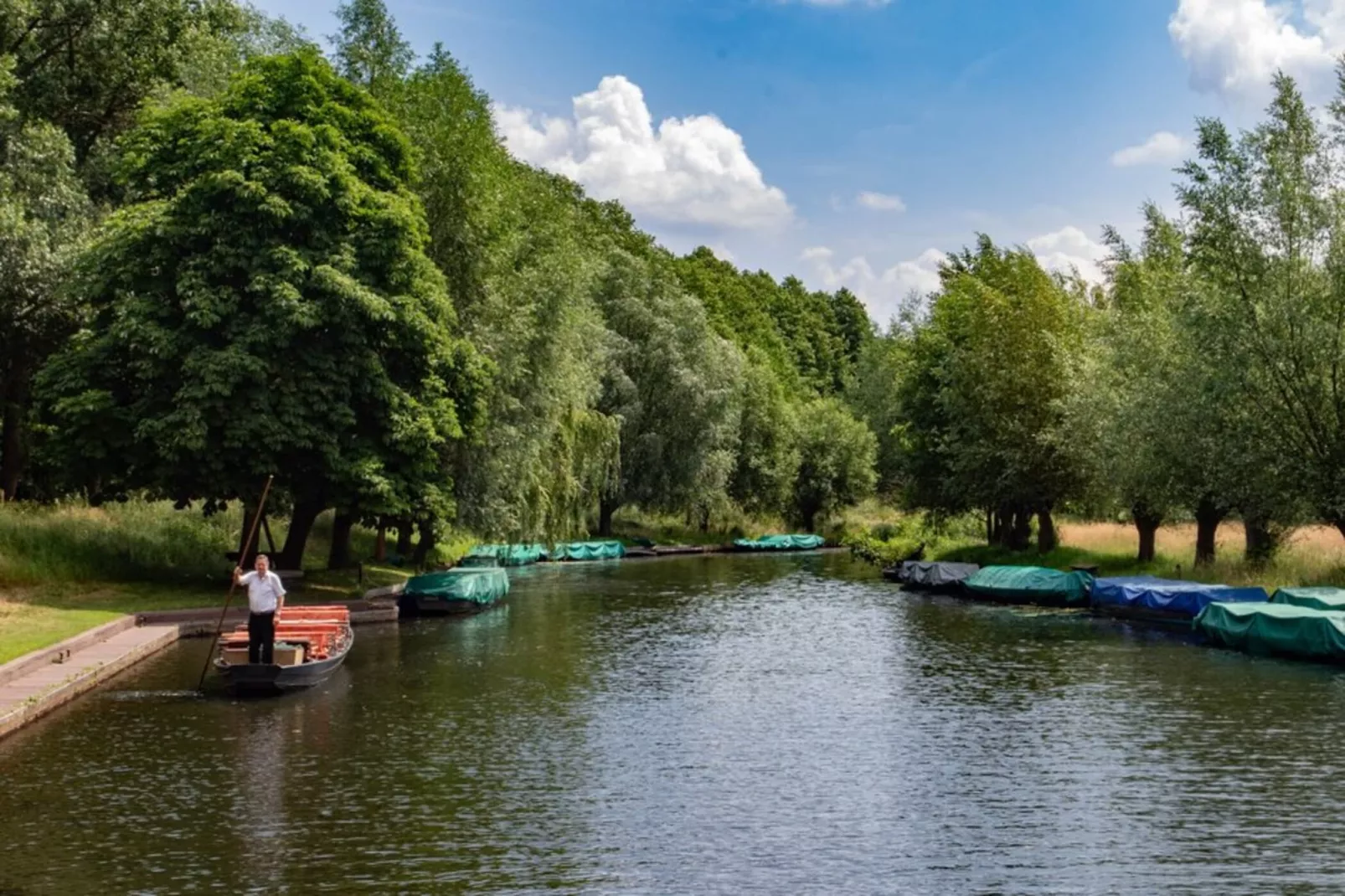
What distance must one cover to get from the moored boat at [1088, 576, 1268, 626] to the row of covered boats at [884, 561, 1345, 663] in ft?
0.09

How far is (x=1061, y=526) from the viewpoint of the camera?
2670 inches

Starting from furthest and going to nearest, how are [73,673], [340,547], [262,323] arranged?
1. [340,547]
2. [262,323]
3. [73,673]

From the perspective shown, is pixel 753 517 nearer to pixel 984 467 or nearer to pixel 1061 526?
pixel 1061 526

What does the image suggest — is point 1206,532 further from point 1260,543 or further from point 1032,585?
point 1032,585

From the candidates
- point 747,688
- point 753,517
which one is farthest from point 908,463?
point 747,688

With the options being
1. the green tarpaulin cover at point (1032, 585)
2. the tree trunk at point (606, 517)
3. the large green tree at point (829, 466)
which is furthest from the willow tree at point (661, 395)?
the green tarpaulin cover at point (1032, 585)

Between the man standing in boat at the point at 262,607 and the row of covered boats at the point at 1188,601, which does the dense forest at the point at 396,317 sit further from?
the man standing in boat at the point at 262,607

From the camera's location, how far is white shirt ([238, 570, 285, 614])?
26.1 metres

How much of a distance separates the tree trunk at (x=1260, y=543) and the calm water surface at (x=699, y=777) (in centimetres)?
1121

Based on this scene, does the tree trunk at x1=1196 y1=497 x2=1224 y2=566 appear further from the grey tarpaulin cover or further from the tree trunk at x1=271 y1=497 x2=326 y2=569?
the tree trunk at x1=271 y1=497 x2=326 y2=569

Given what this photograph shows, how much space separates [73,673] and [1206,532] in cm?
3951

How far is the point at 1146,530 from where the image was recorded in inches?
2013

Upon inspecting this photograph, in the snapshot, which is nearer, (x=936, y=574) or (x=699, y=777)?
(x=699, y=777)

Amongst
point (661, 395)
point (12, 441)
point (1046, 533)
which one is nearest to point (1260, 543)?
point (1046, 533)
